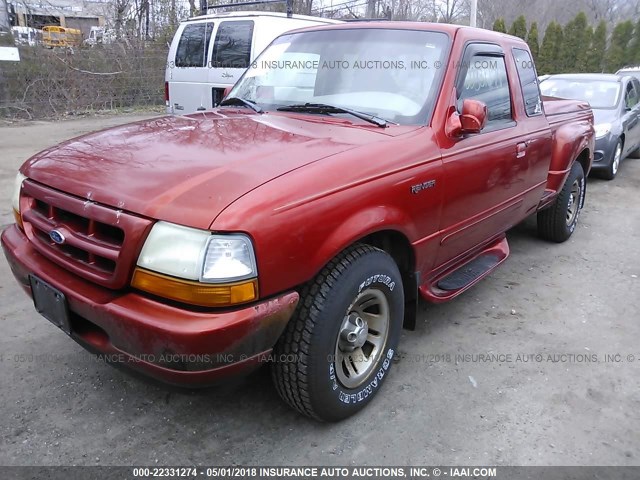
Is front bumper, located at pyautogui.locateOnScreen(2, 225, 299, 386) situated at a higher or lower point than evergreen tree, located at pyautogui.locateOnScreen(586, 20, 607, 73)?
lower

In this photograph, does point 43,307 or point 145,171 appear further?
point 43,307

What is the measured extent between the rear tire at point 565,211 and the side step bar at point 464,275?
1.34 metres

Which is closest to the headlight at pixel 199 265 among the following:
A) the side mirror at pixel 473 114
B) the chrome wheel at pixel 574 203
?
the side mirror at pixel 473 114

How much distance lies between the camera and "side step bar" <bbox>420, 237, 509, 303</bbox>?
3186 mm

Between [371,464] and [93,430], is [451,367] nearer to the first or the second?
[371,464]

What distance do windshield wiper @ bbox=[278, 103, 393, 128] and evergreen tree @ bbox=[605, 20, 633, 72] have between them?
78.2 feet

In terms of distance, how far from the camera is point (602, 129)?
7.89 meters

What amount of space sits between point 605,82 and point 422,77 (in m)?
7.31

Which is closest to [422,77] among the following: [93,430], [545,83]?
[93,430]

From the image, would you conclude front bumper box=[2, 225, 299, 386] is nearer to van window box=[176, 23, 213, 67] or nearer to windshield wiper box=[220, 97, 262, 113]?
windshield wiper box=[220, 97, 262, 113]

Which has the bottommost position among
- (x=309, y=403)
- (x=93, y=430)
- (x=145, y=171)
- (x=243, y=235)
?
(x=93, y=430)

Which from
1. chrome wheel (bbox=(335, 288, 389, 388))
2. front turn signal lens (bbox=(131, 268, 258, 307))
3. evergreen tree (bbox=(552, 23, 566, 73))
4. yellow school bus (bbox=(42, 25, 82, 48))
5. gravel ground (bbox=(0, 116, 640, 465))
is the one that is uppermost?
evergreen tree (bbox=(552, 23, 566, 73))

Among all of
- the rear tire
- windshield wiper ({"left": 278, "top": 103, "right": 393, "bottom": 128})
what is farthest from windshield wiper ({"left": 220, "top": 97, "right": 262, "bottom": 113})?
the rear tire

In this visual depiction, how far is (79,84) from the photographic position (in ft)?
41.7
